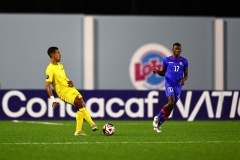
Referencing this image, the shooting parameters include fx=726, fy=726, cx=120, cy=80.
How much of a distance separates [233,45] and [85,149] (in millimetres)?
17542

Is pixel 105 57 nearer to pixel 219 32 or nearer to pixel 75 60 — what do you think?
pixel 75 60

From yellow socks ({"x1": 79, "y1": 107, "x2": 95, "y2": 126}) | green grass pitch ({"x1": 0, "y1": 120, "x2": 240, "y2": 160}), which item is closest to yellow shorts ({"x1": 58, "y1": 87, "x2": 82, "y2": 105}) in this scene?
yellow socks ({"x1": 79, "y1": 107, "x2": 95, "y2": 126})

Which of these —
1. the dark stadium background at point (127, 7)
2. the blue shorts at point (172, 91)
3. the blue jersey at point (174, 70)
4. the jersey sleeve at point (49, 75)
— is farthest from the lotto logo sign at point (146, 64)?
the jersey sleeve at point (49, 75)

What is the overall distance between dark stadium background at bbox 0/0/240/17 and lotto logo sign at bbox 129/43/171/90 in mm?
3857

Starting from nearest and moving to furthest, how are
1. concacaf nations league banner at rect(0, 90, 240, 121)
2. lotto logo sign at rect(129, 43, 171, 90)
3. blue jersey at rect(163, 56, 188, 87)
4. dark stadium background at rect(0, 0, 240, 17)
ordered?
blue jersey at rect(163, 56, 188, 87), concacaf nations league banner at rect(0, 90, 240, 121), lotto logo sign at rect(129, 43, 171, 90), dark stadium background at rect(0, 0, 240, 17)

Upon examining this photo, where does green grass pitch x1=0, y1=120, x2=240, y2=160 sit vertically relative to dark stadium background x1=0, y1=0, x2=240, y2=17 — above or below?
below

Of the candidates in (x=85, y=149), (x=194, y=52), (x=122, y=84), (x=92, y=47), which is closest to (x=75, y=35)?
(x=92, y=47)

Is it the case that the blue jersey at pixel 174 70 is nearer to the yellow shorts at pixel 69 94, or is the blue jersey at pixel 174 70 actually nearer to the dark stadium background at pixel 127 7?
the yellow shorts at pixel 69 94

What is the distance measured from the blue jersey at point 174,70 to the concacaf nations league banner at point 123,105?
6054mm

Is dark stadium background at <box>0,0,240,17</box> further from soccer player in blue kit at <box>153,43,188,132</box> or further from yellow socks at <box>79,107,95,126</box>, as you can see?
yellow socks at <box>79,107,95,126</box>

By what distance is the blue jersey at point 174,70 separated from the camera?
52.0 feet

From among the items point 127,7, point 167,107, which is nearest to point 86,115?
point 167,107

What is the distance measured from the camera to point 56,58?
14.4 meters

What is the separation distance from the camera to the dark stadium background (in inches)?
1209
